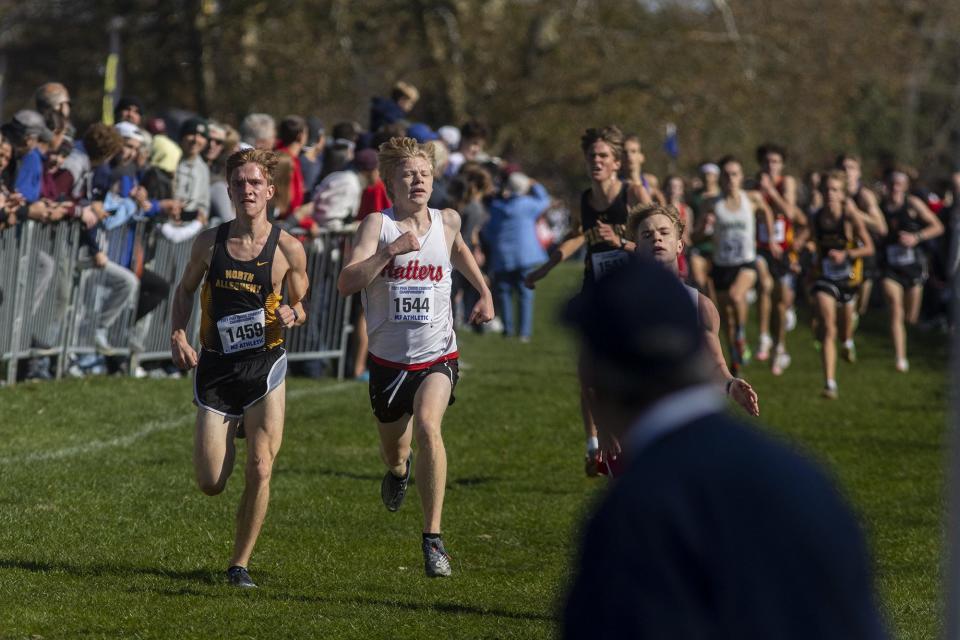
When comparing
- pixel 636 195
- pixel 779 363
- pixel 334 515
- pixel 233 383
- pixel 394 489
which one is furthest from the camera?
pixel 779 363

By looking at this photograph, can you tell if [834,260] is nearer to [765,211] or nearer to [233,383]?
[765,211]

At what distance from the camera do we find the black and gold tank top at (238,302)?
7.45 metres

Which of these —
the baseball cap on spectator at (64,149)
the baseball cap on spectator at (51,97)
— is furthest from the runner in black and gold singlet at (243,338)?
the baseball cap on spectator at (51,97)

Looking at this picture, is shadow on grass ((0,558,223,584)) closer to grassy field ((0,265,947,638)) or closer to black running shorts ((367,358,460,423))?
grassy field ((0,265,947,638))

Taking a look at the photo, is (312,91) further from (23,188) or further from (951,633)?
(951,633)

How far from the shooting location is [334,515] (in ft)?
31.2

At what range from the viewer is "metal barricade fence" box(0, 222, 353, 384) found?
41.6 ft

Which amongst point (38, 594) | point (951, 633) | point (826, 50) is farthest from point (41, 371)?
point (826, 50)

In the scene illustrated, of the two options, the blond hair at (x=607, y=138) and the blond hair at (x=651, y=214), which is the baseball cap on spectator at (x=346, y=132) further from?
the blond hair at (x=651, y=214)

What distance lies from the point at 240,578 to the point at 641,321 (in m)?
4.95

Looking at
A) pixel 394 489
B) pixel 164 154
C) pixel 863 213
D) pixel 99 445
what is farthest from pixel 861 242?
pixel 394 489

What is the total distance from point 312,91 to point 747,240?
20.4m

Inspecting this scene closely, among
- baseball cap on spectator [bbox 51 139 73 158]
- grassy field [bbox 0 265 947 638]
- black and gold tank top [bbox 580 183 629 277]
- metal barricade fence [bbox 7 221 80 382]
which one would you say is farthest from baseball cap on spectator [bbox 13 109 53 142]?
black and gold tank top [bbox 580 183 629 277]

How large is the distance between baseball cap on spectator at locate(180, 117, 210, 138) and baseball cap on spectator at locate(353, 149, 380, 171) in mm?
1328
